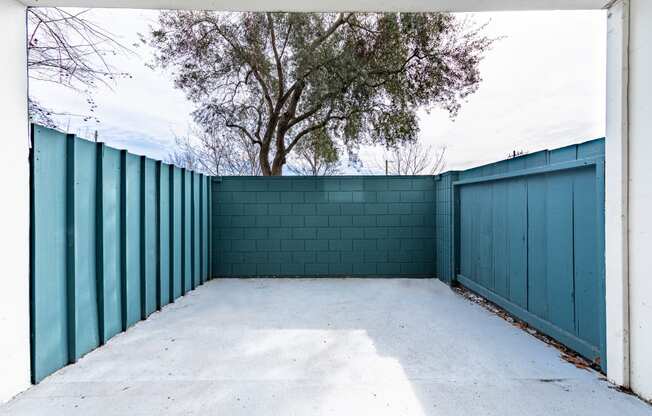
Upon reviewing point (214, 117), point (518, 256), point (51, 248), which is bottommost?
point (518, 256)

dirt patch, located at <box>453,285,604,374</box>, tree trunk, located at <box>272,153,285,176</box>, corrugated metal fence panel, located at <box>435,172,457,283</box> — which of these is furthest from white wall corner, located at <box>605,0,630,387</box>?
tree trunk, located at <box>272,153,285,176</box>

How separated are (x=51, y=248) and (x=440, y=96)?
6.24 metres

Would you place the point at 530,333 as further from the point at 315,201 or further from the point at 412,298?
the point at 315,201

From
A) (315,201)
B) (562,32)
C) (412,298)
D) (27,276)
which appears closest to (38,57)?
(27,276)

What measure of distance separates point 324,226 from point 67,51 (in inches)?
150

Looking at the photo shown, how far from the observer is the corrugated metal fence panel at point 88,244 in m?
2.11

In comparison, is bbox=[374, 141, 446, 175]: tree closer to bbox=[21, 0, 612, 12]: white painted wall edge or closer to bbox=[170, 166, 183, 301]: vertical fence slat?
bbox=[170, 166, 183, 301]: vertical fence slat

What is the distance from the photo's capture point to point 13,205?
187cm

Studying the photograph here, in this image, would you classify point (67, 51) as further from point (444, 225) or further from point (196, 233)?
point (444, 225)

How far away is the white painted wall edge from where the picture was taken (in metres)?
2.13

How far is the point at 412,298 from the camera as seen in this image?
4.12 m

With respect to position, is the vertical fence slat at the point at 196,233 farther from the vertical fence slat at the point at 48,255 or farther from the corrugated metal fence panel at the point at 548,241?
the corrugated metal fence panel at the point at 548,241

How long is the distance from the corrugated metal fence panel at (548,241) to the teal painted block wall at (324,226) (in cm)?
134

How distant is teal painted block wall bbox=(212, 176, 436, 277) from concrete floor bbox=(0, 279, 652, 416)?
1745 millimetres
